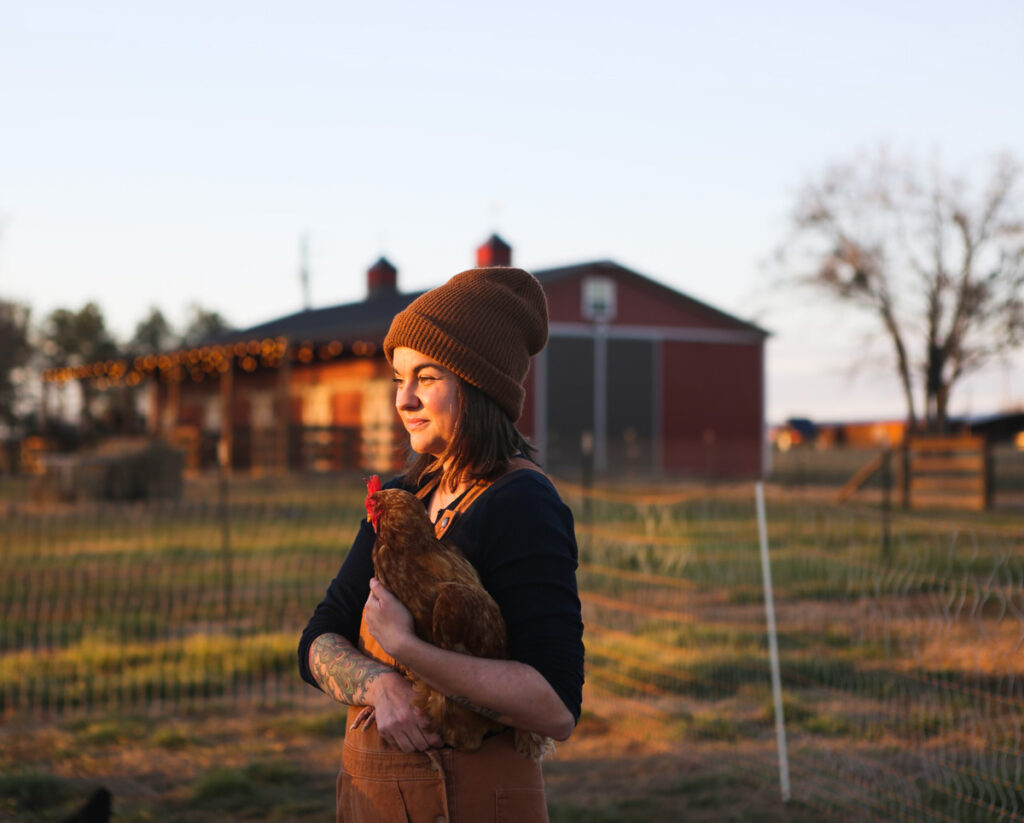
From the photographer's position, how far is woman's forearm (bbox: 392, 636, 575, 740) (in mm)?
1799

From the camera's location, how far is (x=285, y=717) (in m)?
6.58

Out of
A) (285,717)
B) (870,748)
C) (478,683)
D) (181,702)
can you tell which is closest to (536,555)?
(478,683)

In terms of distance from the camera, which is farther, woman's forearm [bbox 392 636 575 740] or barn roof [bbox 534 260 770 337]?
barn roof [bbox 534 260 770 337]

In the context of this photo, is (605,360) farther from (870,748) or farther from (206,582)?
(870,748)

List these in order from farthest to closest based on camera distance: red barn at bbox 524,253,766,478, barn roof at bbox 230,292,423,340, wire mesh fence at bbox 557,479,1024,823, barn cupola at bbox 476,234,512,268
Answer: barn cupola at bbox 476,234,512,268 → red barn at bbox 524,253,766,478 → barn roof at bbox 230,292,423,340 → wire mesh fence at bbox 557,479,1024,823

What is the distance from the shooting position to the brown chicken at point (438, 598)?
1.82m

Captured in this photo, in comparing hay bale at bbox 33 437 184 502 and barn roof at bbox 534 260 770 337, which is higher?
barn roof at bbox 534 260 770 337

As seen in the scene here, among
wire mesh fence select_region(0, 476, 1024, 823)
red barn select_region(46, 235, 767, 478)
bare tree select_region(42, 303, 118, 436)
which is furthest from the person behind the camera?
bare tree select_region(42, 303, 118, 436)

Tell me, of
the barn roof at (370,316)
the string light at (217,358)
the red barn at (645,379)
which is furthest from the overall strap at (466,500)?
the red barn at (645,379)

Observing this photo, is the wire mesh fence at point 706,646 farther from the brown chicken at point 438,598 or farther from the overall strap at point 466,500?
the brown chicken at point 438,598

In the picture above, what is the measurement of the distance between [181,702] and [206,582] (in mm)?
3969

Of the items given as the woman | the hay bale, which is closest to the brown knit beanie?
the woman

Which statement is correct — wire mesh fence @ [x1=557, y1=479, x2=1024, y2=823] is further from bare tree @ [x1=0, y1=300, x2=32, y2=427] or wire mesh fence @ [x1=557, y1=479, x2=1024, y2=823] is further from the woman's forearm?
bare tree @ [x1=0, y1=300, x2=32, y2=427]

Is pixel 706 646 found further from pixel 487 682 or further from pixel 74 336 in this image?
pixel 74 336
